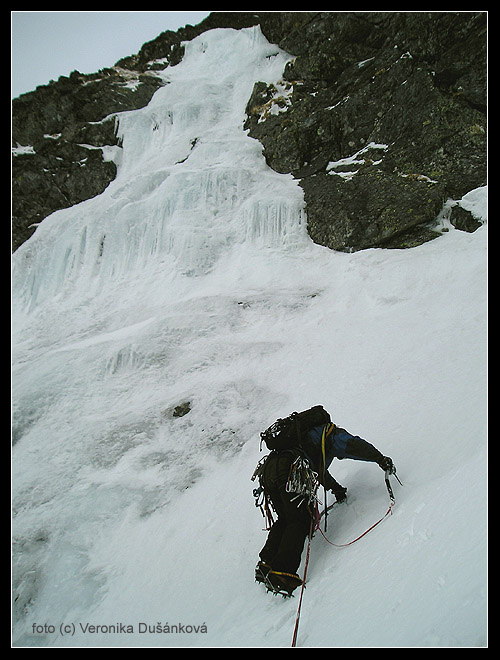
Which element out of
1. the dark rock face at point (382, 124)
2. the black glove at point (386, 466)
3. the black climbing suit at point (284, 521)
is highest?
the dark rock face at point (382, 124)

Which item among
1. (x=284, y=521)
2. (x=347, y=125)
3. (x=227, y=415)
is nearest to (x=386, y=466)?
(x=284, y=521)

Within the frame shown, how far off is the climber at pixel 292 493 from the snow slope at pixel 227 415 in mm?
218

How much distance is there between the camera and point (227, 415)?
6.54 meters

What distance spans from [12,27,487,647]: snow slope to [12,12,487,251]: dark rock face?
1.10 meters

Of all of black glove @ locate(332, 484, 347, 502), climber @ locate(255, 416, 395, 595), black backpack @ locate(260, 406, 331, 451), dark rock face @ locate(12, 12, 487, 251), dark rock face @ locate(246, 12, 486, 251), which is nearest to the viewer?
climber @ locate(255, 416, 395, 595)

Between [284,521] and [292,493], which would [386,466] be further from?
[284,521]

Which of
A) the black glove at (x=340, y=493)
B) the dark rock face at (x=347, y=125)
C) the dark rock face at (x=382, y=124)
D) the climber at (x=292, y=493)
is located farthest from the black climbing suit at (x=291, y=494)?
the dark rock face at (x=347, y=125)

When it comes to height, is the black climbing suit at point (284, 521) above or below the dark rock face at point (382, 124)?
below

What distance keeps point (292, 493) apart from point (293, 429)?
587mm

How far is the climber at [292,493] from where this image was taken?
3305mm

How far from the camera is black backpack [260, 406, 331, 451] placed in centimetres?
361

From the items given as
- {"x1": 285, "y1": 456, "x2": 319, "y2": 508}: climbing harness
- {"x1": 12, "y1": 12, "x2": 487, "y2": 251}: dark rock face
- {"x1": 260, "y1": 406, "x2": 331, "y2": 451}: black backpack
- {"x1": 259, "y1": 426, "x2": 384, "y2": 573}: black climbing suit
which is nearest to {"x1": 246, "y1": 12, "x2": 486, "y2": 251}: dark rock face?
{"x1": 12, "y1": 12, "x2": 487, "y2": 251}: dark rock face

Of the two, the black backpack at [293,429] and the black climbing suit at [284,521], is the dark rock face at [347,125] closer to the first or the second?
the black backpack at [293,429]

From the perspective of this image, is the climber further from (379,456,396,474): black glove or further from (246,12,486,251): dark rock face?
(246,12,486,251): dark rock face
